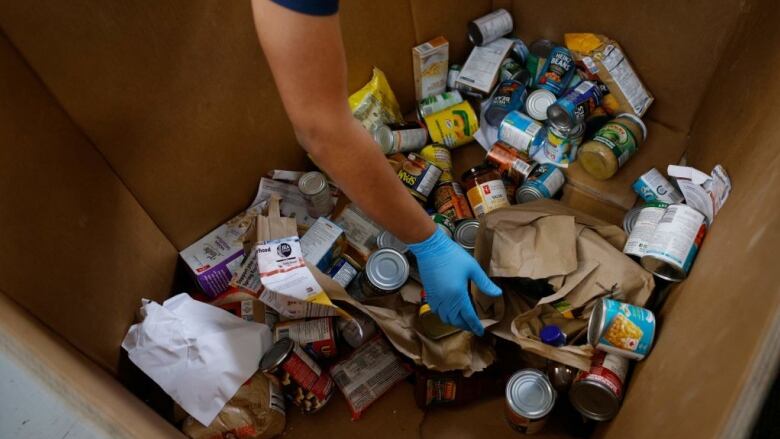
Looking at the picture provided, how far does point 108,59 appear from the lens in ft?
3.42

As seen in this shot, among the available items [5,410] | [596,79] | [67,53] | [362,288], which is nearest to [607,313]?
[362,288]

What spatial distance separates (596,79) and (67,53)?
128 cm

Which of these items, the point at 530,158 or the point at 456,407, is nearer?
the point at 456,407

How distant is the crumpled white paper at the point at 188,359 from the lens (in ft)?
3.71

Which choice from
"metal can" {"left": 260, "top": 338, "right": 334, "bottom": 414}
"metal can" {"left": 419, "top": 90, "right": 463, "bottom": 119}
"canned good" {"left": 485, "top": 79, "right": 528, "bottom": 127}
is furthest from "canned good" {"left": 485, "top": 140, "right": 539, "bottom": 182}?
"metal can" {"left": 260, "top": 338, "right": 334, "bottom": 414}

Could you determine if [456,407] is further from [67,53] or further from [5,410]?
[67,53]

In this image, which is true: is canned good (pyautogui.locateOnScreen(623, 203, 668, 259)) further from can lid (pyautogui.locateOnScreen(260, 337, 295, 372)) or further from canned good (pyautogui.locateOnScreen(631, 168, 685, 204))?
can lid (pyautogui.locateOnScreen(260, 337, 295, 372))

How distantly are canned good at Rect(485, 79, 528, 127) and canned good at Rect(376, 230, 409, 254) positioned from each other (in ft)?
1.70

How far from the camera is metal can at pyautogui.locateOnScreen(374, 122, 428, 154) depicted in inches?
61.6

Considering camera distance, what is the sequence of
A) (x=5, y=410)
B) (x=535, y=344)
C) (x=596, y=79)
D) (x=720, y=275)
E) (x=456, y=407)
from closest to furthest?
(x=5, y=410) < (x=720, y=275) < (x=535, y=344) < (x=456, y=407) < (x=596, y=79)

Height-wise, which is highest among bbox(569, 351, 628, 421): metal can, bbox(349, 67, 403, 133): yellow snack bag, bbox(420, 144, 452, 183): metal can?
bbox(349, 67, 403, 133): yellow snack bag

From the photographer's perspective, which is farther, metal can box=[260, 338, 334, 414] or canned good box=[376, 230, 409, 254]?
canned good box=[376, 230, 409, 254]

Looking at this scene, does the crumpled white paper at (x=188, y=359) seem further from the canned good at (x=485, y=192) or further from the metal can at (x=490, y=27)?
the metal can at (x=490, y=27)

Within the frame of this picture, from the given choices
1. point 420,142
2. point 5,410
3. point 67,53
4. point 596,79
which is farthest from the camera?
point 420,142
